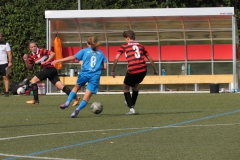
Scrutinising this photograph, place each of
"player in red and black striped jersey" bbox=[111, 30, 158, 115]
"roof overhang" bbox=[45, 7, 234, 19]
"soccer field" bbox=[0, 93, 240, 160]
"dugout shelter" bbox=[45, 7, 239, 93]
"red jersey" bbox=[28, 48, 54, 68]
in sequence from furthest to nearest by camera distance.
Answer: "dugout shelter" bbox=[45, 7, 239, 93], "roof overhang" bbox=[45, 7, 234, 19], "red jersey" bbox=[28, 48, 54, 68], "player in red and black striped jersey" bbox=[111, 30, 158, 115], "soccer field" bbox=[0, 93, 240, 160]

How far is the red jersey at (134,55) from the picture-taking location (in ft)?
55.7

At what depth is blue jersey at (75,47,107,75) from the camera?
53.6ft

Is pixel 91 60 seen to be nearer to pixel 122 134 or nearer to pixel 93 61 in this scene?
pixel 93 61

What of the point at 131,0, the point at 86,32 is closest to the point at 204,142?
the point at 86,32

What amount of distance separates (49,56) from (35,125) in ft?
22.0

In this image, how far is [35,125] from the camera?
14023 mm

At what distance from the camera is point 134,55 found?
17.0 m

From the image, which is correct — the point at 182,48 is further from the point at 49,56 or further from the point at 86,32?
the point at 49,56

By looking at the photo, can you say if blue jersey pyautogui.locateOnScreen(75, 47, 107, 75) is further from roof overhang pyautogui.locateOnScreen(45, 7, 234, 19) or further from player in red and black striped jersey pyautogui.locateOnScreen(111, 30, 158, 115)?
roof overhang pyautogui.locateOnScreen(45, 7, 234, 19)

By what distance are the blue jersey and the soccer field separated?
3.00 ft

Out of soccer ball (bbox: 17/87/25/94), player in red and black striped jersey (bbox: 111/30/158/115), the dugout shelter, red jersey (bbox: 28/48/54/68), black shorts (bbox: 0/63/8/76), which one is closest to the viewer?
player in red and black striped jersey (bbox: 111/30/158/115)

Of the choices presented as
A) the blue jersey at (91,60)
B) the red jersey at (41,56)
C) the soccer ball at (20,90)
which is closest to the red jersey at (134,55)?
the blue jersey at (91,60)

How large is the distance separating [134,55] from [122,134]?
5088mm

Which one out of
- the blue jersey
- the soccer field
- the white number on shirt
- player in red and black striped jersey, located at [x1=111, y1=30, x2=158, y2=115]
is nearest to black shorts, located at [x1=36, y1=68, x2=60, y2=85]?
the soccer field
